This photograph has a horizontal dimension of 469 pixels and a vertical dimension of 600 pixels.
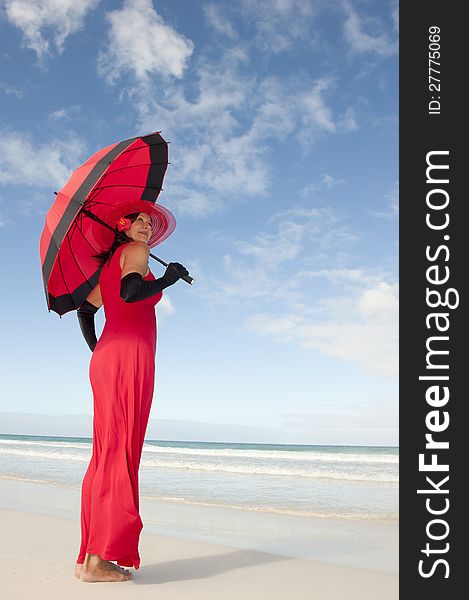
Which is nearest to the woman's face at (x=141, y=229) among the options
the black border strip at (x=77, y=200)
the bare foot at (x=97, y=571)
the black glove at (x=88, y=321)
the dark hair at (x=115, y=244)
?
the dark hair at (x=115, y=244)

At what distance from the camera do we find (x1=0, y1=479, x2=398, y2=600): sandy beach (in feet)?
10.9

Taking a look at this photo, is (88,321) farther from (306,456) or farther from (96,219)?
(306,456)

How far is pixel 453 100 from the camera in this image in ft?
9.97

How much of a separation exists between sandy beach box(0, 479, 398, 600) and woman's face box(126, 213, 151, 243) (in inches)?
83.8

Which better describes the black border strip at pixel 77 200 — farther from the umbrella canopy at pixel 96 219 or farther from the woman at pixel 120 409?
the woman at pixel 120 409

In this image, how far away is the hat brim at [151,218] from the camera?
3.96m

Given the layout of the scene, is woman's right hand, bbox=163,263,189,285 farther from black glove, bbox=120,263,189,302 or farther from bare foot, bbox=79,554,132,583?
bare foot, bbox=79,554,132,583

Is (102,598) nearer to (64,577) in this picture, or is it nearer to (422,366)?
(64,577)

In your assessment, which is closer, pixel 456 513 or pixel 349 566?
pixel 456 513

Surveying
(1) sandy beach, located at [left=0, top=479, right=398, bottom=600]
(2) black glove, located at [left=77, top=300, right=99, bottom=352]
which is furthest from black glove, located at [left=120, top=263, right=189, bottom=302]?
(1) sandy beach, located at [left=0, top=479, right=398, bottom=600]

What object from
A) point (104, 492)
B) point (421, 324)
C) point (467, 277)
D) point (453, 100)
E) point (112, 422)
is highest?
point (453, 100)

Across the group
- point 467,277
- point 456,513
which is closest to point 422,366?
point 467,277

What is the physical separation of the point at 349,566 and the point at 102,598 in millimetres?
1823

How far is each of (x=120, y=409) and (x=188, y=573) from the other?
3.91 feet
